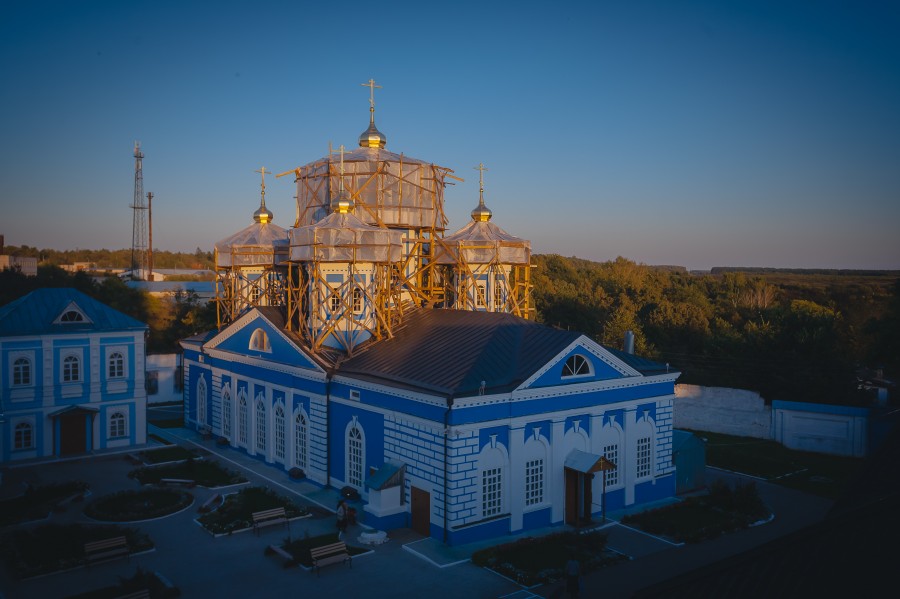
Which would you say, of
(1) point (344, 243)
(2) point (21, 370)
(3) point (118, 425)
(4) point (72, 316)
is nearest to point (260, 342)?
(1) point (344, 243)

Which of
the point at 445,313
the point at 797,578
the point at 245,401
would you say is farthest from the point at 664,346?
the point at 797,578

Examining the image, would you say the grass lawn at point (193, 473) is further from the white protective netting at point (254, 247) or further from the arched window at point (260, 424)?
the white protective netting at point (254, 247)

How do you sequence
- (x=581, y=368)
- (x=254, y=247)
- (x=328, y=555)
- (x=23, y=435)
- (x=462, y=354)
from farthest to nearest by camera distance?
(x=254, y=247), (x=23, y=435), (x=462, y=354), (x=581, y=368), (x=328, y=555)

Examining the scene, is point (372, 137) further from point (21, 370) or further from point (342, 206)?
point (21, 370)

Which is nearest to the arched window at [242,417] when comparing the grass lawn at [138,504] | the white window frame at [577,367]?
Answer: the grass lawn at [138,504]

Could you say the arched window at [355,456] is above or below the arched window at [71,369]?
below

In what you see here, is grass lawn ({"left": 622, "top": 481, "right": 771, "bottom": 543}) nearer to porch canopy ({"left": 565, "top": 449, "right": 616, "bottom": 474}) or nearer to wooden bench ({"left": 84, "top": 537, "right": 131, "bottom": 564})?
porch canopy ({"left": 565, "top": 449, "right": 616, "bottom": 474})

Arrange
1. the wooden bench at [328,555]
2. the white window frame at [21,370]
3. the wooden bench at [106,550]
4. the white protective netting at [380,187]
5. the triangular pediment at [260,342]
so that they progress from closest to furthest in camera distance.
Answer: the wooden bench at [328,555] → the wooden bench at [106,550] → the triangular pediment at [260,342] → the white window frame at [21,370] → the white protective netting at [380,187]
